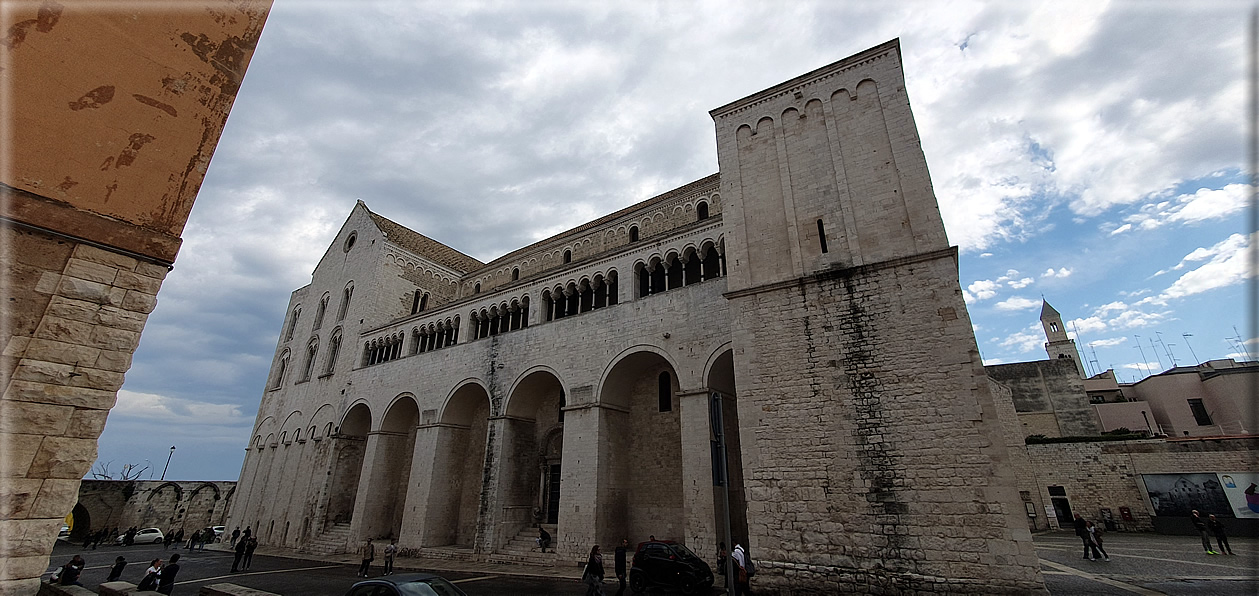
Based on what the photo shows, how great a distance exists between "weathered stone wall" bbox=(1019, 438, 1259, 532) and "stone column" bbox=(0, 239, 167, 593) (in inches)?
1124

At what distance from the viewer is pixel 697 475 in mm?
12133

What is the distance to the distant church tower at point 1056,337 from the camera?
1650 inches

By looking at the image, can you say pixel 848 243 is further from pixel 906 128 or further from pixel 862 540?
pixel 862 540

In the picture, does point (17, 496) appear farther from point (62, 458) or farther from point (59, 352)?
point (59, 352)

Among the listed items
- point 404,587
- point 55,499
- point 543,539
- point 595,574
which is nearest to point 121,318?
point 55,499

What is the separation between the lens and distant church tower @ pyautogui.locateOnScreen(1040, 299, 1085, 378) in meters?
41.9

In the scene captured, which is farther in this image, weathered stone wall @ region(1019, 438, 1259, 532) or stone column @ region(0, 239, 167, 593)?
weathered stone wall @ region(1019, 438, 1259, 532)

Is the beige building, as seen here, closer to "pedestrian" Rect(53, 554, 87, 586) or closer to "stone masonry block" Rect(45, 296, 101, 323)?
"stone masonry block" Rect(45, 296, 101, 323)

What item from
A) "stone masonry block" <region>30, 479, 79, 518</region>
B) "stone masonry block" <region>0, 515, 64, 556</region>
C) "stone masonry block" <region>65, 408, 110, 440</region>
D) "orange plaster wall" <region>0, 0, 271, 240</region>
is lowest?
"stone masonry block" <region>0, 515, 64, 556</region>

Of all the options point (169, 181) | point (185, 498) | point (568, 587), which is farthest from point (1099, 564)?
point (185, 498)

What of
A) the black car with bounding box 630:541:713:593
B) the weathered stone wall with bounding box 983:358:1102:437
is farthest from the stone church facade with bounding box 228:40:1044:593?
the weathered stone wall with bounding box 983:358:1102:437

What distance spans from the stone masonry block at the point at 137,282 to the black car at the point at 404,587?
144 inches

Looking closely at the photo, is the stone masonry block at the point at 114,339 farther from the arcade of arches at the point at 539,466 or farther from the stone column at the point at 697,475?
the arcade of arches at the point at 539,466

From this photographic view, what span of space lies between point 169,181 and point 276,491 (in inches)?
987
